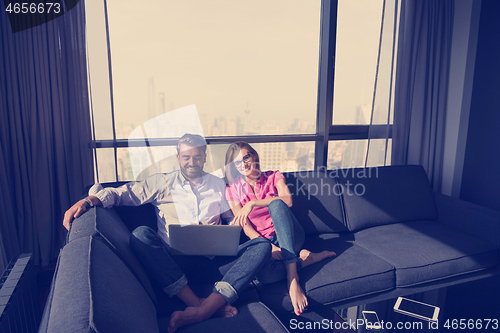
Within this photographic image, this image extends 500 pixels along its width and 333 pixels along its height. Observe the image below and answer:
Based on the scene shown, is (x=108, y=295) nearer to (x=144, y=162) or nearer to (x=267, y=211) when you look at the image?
(x=267, y=211)

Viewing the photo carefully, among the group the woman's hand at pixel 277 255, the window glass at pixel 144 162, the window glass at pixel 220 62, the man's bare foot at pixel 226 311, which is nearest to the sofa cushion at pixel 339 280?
the woman's hand at pixel 277 255

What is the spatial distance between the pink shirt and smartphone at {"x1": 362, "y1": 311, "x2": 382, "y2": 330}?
2.31 ft

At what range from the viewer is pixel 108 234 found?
1.30 m

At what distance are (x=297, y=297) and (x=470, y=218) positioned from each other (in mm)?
1526

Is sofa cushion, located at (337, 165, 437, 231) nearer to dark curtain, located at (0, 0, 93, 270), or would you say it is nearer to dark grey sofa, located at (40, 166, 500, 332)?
dark grey sofa, located at (40, 166, 500, 332)

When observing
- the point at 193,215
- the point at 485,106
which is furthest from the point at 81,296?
the point at 485,106

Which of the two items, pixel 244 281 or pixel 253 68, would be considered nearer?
pixel 244 281

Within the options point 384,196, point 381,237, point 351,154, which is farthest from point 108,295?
point 351,154

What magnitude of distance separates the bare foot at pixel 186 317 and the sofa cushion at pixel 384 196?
1361 millimetres

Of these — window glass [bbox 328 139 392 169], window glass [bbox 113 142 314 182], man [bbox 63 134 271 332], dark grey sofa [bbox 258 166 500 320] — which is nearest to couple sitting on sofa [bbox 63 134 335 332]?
man [bbox 63 134 271 332]

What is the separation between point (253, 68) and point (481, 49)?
82.3 inches

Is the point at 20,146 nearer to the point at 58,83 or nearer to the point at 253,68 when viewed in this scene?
the point at 58,83

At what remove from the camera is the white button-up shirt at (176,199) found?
1751 mm

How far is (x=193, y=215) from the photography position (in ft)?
5.86
